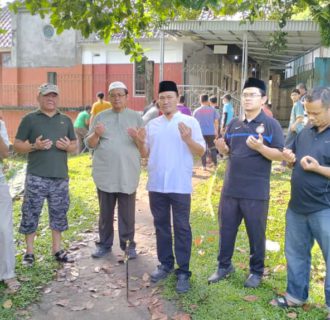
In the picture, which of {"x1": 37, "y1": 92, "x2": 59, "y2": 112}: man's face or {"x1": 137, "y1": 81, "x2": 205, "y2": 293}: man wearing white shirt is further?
{"x1": 37, "y1": 92, "x2": 59, "y2": 112}: man's face

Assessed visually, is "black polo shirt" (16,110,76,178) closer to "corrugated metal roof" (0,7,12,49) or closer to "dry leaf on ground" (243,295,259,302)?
"dry leaf on ground" (243,295,259,302)

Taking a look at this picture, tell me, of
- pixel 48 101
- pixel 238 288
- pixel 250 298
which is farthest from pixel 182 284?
pixel 48 101

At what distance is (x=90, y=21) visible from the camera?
5.49 m

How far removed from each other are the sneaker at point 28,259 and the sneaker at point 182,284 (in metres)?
1.69

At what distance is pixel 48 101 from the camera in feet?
15.8

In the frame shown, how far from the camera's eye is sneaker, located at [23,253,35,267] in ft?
16.2

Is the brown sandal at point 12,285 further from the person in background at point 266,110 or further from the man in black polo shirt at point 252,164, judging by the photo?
the person in background at point 266,110

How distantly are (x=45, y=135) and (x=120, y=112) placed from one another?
2.78 feet

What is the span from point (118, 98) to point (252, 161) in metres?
1.69

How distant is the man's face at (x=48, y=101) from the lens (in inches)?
189

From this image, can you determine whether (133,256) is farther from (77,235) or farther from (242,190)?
(242,190)

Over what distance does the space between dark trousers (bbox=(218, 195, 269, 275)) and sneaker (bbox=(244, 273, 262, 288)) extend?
0.04 meters

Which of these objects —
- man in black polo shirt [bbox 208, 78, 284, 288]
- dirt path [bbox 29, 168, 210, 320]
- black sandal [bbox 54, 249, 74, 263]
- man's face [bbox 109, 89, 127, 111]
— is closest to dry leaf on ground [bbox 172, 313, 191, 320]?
dirt path [bbox 29, 168, 210, 320]

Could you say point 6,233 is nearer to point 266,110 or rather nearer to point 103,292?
point 103,292
